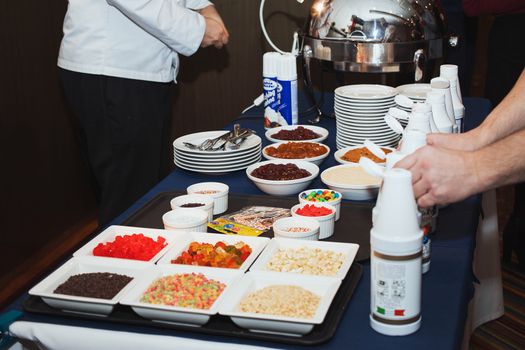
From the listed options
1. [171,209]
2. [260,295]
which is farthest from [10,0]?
[260,295]

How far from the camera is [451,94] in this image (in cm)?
162

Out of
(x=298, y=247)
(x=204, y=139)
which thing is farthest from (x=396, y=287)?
(x=204, y=139)

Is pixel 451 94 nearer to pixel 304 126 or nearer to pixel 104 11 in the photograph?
pixel 304 126

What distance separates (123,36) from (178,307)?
4.30 feet

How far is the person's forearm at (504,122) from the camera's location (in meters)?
1.37

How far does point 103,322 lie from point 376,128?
101 centimetres

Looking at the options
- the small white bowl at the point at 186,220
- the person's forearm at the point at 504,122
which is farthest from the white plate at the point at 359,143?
the small white bowl at the point at 186,220

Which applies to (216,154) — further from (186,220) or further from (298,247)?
(298,247)

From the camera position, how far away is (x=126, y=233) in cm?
141

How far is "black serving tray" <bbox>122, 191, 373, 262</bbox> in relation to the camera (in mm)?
1409

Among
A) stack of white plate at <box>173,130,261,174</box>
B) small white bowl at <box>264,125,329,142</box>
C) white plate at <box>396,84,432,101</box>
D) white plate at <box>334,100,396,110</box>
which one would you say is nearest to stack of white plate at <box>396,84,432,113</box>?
white plate at <box>396,84,432,101</box>

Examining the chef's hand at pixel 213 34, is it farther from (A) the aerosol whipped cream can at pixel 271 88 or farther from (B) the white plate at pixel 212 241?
(B) the white plate at pixel 212 241

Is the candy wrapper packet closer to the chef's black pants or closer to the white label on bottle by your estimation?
the white label on bottle

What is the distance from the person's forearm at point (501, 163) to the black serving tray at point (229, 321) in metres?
0.26
